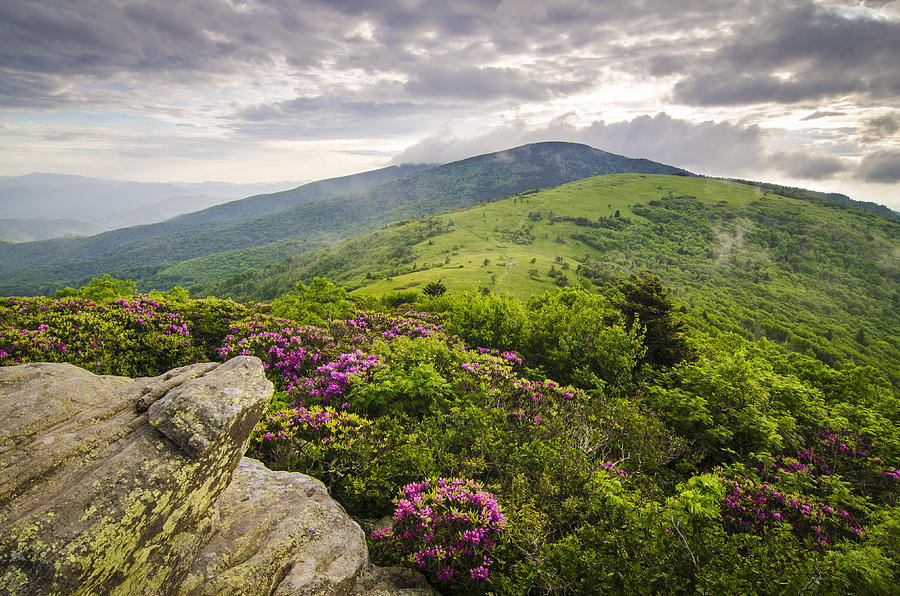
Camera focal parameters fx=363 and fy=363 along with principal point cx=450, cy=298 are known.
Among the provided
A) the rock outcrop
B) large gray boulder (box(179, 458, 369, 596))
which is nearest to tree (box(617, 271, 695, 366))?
large gray boulder (box(179, 458, 369, 596))

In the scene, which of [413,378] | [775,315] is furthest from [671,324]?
[775,315]

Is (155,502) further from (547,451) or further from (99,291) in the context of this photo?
(99,291)

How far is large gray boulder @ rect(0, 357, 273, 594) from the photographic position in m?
3.82

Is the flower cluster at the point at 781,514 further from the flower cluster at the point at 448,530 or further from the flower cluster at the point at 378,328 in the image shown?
the flower cluster at the point at 378,328

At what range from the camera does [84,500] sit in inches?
165

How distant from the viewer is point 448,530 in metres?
6.48

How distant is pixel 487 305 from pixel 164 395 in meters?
16.5

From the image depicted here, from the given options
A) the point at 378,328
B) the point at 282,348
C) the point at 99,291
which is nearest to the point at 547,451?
the point at 282,348

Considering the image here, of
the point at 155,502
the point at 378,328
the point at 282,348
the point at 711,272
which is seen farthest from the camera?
the point at 711,272

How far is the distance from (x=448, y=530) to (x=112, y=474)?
500 cm

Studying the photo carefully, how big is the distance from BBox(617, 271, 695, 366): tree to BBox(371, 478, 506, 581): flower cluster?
18.6 metres

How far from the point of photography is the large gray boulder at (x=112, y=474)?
150 inches

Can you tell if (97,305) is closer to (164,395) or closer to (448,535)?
(164,395)

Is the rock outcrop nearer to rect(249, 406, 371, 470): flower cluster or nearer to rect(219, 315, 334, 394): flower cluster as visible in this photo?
rect(249, 406, 371, 470): flower cluster
